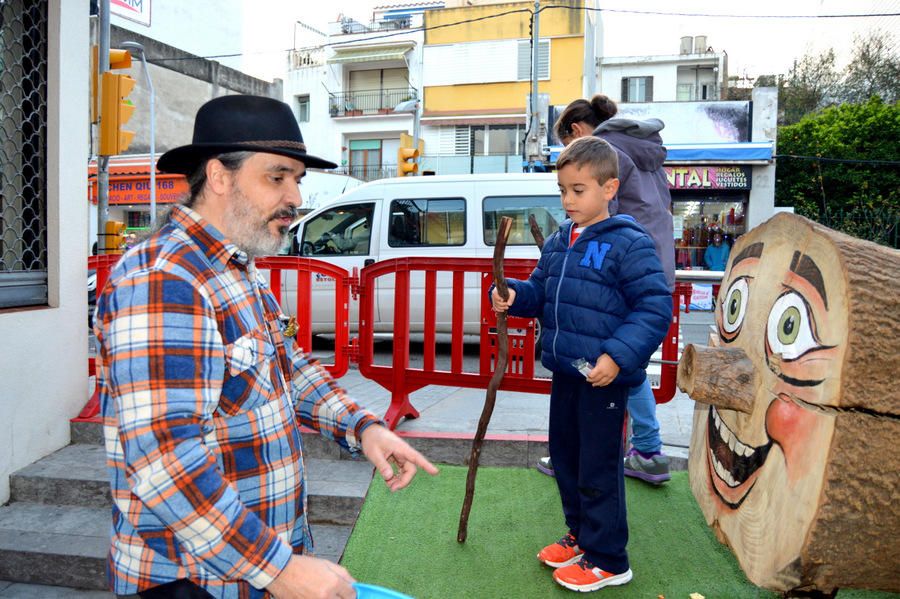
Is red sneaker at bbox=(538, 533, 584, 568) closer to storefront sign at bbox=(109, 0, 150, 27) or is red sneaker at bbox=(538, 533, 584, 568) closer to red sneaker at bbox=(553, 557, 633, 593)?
red sneaker at bbox=(553, 557, 633, 593)

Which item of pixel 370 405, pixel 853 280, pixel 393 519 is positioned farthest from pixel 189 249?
pixel 370 405

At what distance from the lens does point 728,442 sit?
2771mm

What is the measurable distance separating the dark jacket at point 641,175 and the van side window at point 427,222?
447 centimetres

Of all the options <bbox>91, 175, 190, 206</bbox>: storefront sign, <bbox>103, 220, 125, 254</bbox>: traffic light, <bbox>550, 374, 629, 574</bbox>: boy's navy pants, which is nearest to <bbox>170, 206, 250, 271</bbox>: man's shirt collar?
<bbox>550, 374, 629, 574</bbox>: boy's navy pants

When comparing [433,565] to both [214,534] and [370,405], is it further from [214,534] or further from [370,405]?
[370,405]

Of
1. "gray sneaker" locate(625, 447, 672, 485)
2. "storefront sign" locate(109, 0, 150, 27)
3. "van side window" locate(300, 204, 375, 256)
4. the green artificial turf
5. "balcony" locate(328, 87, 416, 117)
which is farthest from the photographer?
"balcony" locate(328, 87, 416, 117)

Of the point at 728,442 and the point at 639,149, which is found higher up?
the point at 639,149

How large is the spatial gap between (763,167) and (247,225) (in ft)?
60.3

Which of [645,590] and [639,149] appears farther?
[639,149]

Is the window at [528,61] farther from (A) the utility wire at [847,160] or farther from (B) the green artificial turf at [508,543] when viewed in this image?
(B) the green artificial turf at [508,543]

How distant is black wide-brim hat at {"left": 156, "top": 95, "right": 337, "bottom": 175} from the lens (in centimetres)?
152

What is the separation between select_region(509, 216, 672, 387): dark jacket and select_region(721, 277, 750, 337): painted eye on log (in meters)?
0.37

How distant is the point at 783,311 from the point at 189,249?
194 cm

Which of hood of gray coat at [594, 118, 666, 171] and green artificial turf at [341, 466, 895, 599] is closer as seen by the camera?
green artificial turf at [341, 466, 895, 599]
